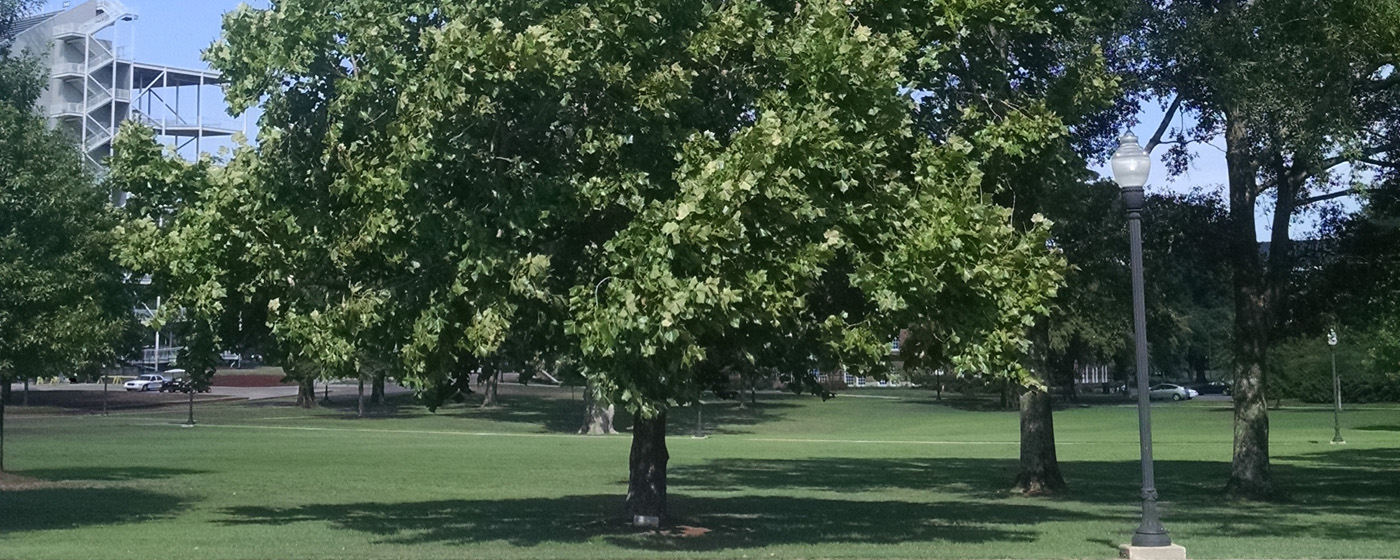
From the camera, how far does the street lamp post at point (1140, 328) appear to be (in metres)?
15.5

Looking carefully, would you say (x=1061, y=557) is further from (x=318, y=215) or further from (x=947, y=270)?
(x=318, y=215)

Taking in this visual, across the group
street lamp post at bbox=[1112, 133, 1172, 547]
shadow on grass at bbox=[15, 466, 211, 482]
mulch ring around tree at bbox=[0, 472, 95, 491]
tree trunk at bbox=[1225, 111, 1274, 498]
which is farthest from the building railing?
street lamp post at bbox=[1112, 133, 1172, 547]

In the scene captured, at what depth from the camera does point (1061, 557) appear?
1648 cm

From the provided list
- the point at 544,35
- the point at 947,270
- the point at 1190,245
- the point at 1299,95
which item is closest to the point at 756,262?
the point at 947,270

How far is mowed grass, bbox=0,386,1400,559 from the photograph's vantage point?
17781 mm

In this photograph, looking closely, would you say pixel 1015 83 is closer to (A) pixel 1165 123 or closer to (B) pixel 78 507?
(A) pixel 1165 123

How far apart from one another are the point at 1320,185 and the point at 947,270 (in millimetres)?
14140

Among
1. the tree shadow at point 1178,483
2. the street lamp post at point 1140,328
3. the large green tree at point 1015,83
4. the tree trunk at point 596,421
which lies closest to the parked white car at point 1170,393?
the tree trunk at point 596,421

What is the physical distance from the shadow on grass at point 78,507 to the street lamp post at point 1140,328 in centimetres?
1421

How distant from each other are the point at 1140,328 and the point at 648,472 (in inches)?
266

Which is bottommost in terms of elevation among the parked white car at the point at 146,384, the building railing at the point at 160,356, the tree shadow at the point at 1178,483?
the tree shadow at the point at 1178,483

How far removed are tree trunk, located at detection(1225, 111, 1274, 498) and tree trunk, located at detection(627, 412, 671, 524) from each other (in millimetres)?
11876

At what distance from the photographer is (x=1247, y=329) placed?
25781mm

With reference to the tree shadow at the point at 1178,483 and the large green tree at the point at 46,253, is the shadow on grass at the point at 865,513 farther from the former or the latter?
the large green tree at the point at 46,253
